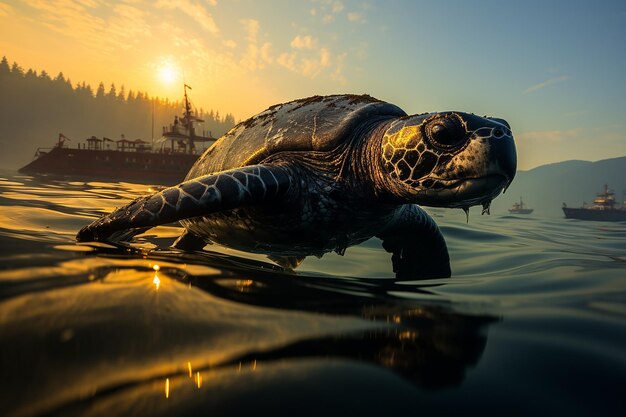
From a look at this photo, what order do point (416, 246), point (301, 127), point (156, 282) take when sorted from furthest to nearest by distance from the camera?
1. point (416, 246)
2. point (301, 127)
3. point (156, 282)

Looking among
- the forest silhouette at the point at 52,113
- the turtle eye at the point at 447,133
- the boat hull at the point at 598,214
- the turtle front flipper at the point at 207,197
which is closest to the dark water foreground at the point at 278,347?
the turtle front flipper at the point at 207,197

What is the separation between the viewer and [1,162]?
391 ft

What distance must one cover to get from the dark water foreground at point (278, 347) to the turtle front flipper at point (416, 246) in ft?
6.49

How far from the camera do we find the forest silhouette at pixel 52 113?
12744 centimetres

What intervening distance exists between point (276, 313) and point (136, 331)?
68cm

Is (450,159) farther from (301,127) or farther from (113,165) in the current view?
(113,165)

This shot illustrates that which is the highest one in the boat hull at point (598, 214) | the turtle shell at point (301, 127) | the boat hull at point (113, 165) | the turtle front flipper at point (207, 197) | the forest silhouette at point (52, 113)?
the forest silhouette at point (52, 113)

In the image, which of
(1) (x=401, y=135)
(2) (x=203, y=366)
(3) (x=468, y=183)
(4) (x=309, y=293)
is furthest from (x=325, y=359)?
(1) (x=401, y=135)

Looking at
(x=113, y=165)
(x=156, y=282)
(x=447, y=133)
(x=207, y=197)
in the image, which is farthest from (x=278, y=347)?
(x=113, y=165)

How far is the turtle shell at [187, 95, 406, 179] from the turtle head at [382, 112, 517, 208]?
77cm

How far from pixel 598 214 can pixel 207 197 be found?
74.6 meters

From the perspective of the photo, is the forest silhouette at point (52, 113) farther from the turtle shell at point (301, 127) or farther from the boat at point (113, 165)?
the turtle shell at point (301, 127)

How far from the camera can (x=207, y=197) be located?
302 cm

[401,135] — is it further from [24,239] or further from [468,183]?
[24,239]
